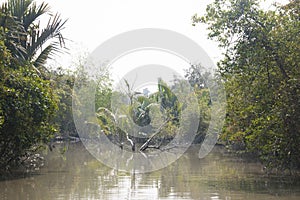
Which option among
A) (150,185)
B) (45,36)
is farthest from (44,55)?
(150,185)

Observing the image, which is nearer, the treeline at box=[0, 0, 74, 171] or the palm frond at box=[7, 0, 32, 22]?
the treeline at box=[0, 0, 74, 171]

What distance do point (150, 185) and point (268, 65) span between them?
4.19m

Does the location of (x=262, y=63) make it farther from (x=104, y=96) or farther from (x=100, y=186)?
(x=104, y=96)

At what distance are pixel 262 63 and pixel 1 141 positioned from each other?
22.4 ft

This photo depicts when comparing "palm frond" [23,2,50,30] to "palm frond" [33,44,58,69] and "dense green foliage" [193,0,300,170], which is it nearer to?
"palm frond" [33,44,58,69]

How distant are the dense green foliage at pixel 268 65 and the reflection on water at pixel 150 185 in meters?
1.18

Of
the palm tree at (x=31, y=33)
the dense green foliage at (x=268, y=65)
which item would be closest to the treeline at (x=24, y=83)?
the palm tree at (x=31, y=33)

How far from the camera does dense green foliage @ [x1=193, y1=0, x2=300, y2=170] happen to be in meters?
11.2

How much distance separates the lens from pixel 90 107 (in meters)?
36.0

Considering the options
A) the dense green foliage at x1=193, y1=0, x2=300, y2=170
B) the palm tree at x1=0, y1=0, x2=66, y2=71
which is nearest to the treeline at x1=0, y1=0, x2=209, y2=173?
the palm tree at x1=0, y1=0, x2=66, y2=71

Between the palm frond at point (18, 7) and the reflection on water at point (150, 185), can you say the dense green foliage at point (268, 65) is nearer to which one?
the reflection on water at point (150, 185)

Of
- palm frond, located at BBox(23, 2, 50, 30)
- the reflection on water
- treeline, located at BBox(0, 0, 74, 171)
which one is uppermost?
palm frond, located at BBox(23, 2, 50, 30)

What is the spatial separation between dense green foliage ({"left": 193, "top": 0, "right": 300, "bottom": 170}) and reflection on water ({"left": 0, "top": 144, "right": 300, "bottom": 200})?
1182mm

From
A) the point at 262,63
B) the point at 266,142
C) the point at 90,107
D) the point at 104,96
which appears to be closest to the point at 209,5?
the point at 262,63
